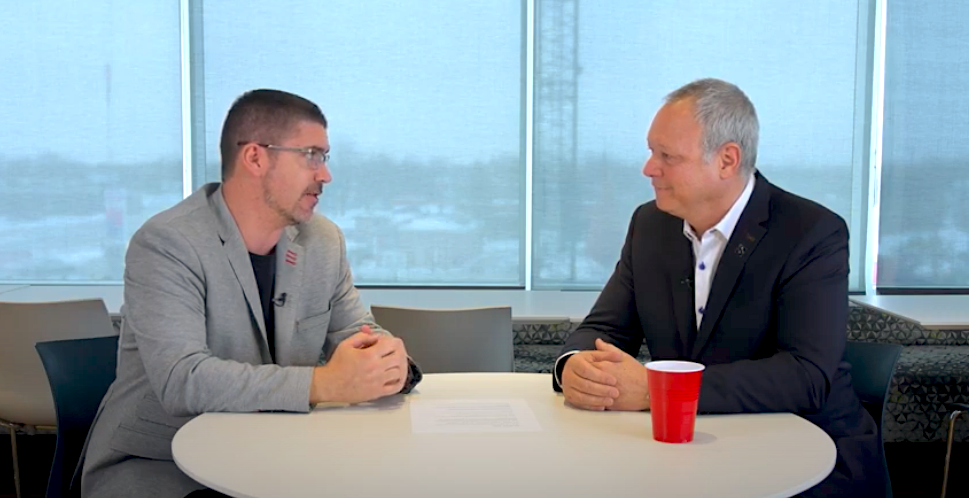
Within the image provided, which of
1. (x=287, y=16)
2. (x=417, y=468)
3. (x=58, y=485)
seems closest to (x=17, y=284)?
(x=287, y=16)

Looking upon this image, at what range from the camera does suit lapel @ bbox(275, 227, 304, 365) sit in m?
2.06

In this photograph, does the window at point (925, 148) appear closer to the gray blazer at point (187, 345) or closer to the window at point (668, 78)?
the window at point (668, 78)

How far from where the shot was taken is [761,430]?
1.67 m

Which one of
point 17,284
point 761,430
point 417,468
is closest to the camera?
point 417,468

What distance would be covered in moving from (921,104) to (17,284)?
491cm

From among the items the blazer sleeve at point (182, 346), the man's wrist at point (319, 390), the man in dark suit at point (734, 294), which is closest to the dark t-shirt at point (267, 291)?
the blazer sleeve at point (182, 346)

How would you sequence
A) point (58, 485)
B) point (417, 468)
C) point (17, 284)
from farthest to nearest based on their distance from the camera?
1. point (17, 284)
2. point (58, 485)
3. point (417, 468)

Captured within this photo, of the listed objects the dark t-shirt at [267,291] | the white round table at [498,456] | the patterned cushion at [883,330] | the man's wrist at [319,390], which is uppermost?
the dark t-shirt at [267,291]

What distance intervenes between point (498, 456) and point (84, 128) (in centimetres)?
422

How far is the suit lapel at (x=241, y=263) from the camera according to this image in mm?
1967

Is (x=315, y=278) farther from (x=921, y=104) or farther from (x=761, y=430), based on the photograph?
(x=921, y=104)

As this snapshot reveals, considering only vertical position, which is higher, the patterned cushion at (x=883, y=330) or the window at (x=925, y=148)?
the window at (x=925, y=148)

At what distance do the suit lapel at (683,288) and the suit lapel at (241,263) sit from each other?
0.92 metres

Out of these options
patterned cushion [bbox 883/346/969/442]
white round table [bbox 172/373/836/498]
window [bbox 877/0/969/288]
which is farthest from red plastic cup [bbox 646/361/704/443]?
window [bbox 877/0/969/288]
